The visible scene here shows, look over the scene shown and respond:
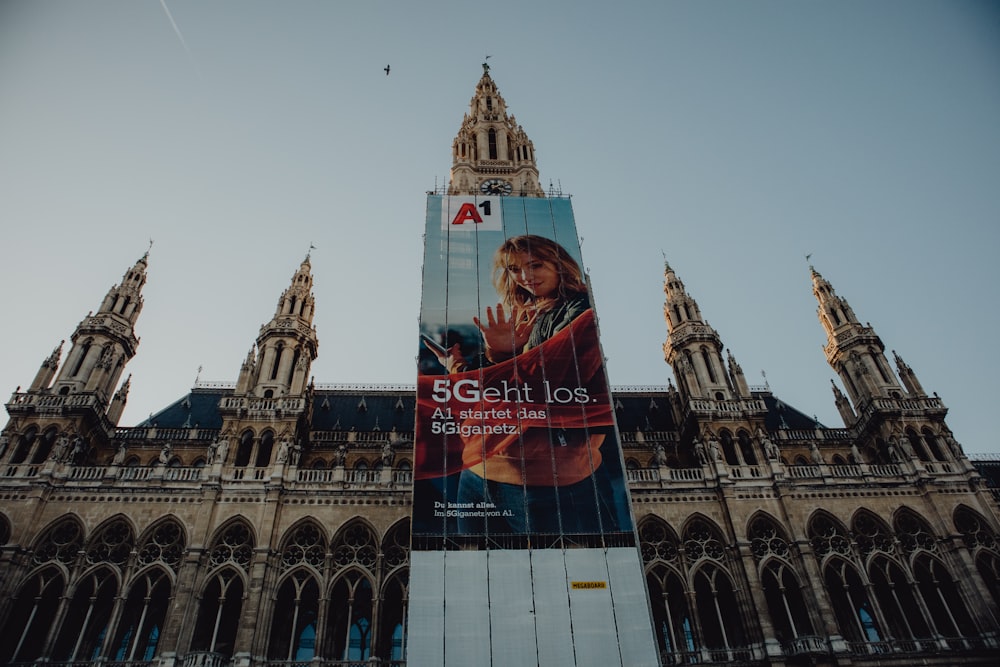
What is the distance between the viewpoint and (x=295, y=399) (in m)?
33.5

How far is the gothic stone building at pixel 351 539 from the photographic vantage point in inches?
1020

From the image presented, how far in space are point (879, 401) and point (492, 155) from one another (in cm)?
3228

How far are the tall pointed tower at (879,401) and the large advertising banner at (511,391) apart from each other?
54.3ft

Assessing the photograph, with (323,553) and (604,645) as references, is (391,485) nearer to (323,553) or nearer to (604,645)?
(323,553)

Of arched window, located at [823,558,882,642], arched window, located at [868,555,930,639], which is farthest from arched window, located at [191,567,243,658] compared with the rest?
arched window, located at [868,555,930,639]

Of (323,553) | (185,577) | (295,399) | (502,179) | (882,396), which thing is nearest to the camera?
(185,577)

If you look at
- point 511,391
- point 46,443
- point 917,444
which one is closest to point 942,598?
point 917,444

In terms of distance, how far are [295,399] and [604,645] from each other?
19215 mm

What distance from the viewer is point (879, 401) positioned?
35312mm

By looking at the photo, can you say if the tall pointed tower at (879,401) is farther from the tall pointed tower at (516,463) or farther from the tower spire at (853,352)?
the tall pointed tower at (516,463)

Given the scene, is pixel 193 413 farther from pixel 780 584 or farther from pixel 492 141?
pixel 780 584

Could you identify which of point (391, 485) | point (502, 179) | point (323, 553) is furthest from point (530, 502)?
point (502, 179)

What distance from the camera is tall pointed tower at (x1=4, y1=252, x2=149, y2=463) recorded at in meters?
30.7

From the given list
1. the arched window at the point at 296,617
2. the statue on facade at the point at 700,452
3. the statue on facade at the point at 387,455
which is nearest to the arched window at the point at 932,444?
the statue on facade at the point at 700,452
